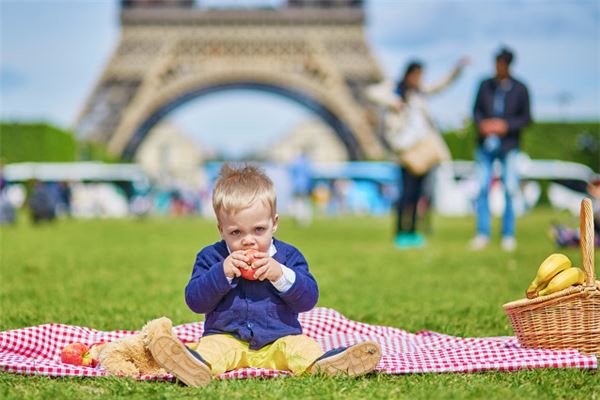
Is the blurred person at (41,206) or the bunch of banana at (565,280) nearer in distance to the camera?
the bunch of banana at (565,280)

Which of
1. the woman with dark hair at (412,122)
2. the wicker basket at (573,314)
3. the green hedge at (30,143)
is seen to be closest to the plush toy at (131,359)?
the wicker basket at (573,314)

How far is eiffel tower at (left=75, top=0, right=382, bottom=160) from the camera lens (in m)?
35.6

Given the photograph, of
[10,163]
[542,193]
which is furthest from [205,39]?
[542,193]

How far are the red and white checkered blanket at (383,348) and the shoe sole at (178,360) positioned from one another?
0.54ft

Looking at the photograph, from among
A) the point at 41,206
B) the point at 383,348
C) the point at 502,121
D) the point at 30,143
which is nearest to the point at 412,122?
the point at 502,121

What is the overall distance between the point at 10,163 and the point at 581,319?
34.6 metres

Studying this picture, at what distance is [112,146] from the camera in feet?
121

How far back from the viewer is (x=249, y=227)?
3031mm

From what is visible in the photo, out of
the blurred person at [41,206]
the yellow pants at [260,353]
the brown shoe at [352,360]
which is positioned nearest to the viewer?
the brown shoe at [352,360]

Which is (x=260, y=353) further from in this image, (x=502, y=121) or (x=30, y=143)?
(x=30, y=143)

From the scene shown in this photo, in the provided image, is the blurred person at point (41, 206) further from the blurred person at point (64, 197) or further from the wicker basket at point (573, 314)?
the wicker basket at point (573, 314)

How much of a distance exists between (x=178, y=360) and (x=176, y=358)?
10mm

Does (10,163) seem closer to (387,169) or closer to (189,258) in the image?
(387,169)

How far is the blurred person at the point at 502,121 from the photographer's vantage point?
8.78m
